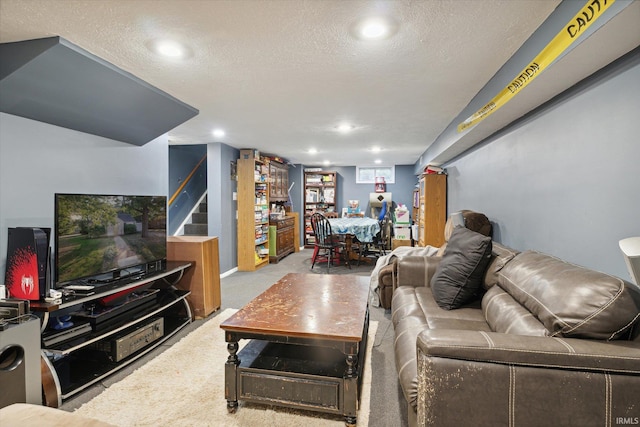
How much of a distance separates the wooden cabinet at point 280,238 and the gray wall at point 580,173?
422 centimetres

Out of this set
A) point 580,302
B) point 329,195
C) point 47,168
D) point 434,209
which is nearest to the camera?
point 580,302

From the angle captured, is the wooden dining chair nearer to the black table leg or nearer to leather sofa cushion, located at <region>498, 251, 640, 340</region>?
the black table leg

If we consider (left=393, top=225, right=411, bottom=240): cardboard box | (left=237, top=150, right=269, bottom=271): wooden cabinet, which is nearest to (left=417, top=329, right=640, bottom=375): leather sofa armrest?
(left=237, top=150, right=269, bottom=271): wooden cabinet

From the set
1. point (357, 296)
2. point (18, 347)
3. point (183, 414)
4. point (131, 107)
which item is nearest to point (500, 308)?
point (357, 296)

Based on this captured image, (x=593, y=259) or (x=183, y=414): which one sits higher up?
(x=593, y=259)

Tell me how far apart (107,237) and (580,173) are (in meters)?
3.18

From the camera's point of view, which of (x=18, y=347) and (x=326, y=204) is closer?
(x=18, y=347)

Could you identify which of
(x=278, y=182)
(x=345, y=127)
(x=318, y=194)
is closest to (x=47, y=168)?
(x=345, y=127)

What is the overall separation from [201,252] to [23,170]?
59.8 inches

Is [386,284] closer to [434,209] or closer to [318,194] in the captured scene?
[434,209]

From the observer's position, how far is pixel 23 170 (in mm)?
2076

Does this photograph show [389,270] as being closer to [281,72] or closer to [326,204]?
[281,72]

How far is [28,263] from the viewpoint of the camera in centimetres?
181

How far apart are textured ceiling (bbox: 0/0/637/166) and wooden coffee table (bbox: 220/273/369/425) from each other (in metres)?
1.63
